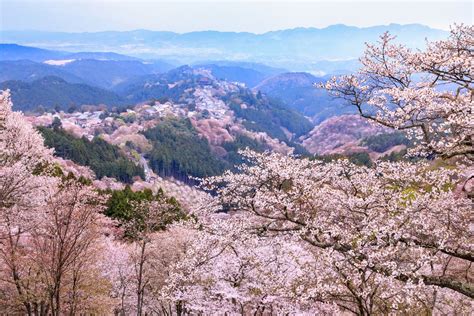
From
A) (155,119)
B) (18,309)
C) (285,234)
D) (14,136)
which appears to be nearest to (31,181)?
(18,309)

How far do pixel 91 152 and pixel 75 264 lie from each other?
8332 cm

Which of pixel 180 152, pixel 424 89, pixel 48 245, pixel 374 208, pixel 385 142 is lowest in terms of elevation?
pixel 180 152

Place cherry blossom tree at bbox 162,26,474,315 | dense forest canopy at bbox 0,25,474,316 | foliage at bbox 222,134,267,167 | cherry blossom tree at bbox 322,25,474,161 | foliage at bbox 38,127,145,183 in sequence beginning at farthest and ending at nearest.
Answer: foliage at bbox 222,134,267,167, foliage at bbox 38,127,145,183, cherry blossom tree at bbox 322,25,474,161, dense forest canopy at bbox 0,25,474,316, cherry blossom tree at bbox 162,26,474,315

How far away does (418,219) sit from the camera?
9.39m

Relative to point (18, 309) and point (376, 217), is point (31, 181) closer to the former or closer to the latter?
point (18, 309)

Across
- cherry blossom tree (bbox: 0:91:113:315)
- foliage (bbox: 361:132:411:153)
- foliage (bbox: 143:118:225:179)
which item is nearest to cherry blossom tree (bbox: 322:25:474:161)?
cherry blossom tree (bbox: 0:91:113:315)

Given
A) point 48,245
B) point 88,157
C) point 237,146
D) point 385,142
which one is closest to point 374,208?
point 48,245

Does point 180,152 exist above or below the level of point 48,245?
below

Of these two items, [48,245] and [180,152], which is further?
[180,152]

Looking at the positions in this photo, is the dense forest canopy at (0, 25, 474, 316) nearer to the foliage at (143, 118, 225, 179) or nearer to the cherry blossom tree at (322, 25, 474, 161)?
the cherry blossom tree at (322, 25, 474, 161)

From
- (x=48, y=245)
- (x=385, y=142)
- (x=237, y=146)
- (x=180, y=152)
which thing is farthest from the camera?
(x=237, y=146)

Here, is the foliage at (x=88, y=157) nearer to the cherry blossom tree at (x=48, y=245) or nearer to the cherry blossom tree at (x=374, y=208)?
the cherry blossom tree at (x=48, y=245)

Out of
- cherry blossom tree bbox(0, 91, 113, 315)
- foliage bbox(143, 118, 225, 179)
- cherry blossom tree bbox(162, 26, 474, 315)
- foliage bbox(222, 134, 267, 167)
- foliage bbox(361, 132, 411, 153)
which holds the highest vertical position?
cherry blossom tree bbox(162, 26, 474, 315)

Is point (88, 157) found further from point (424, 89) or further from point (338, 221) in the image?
point (424, 89)
